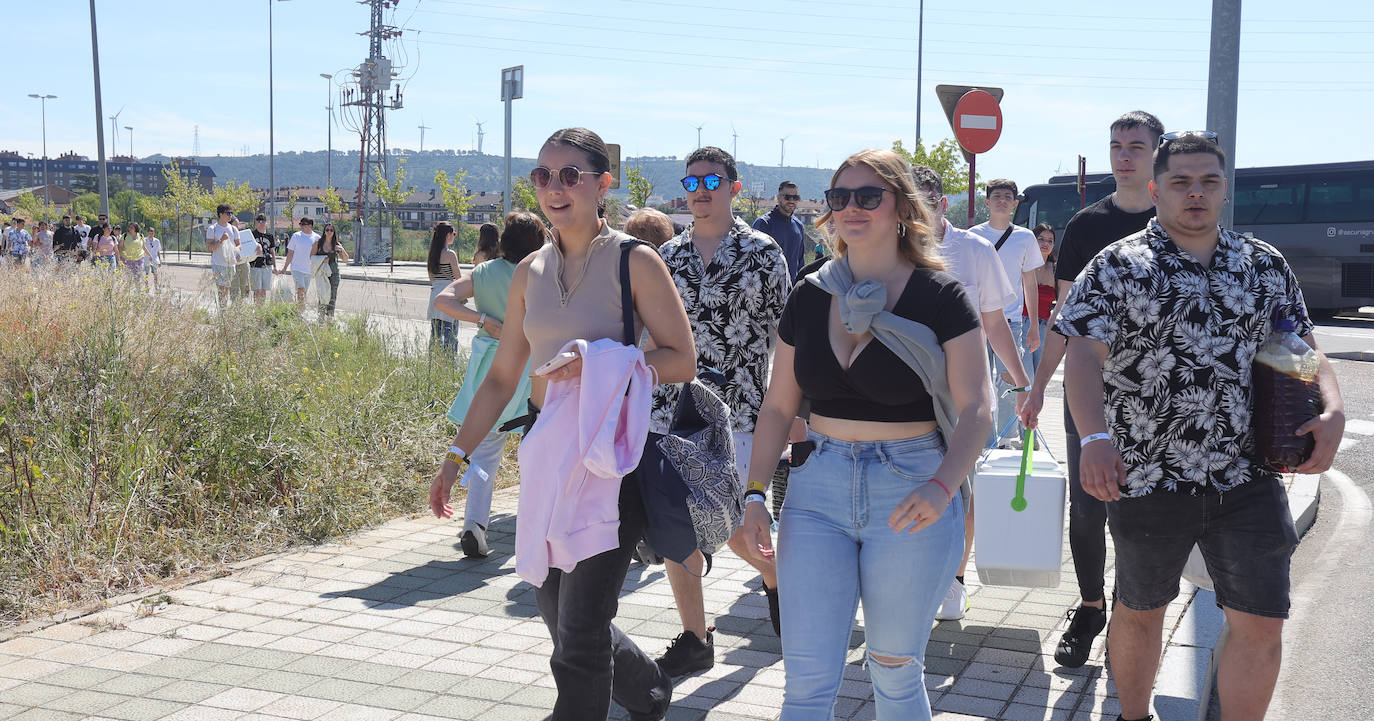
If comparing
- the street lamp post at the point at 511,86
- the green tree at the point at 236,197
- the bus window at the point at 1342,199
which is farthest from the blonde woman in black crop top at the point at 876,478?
the green tree at the point at 236,197

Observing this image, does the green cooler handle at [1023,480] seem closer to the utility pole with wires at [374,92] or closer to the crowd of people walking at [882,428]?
the crowd of people walking at [882,428]

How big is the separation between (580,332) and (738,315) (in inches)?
62.7

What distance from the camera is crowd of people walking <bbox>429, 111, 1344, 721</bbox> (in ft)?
9.67

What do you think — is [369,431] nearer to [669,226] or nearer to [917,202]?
[669,226]

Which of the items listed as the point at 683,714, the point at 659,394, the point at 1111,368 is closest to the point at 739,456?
the point at 659,394

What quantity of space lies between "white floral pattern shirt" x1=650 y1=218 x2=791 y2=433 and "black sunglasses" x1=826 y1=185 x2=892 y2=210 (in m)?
1.73

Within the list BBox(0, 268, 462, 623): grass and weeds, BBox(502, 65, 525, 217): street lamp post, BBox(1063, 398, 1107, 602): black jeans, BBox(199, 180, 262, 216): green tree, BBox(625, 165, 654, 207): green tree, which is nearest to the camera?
BBox(1063, 398, 1107, 602): black jeans

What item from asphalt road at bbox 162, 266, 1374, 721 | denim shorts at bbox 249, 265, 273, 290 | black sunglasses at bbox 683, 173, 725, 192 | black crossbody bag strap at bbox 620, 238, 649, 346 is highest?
black sunglasses at bbox 683, 173, 725, 192

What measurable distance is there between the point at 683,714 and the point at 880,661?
4.19ft

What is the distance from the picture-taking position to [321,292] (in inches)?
731

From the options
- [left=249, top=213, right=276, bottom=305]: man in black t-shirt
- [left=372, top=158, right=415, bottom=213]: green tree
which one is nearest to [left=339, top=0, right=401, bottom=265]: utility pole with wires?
[left=372, top=158, right=415, bottom=213]: green tree

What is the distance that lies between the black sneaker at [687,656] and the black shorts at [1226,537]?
161 centimetres

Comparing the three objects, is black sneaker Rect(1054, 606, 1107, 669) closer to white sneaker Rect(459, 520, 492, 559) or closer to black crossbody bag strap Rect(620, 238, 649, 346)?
black crossbody bag strap Rect(620, 238, 649, 346)

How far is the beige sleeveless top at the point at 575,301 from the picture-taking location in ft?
10.9
